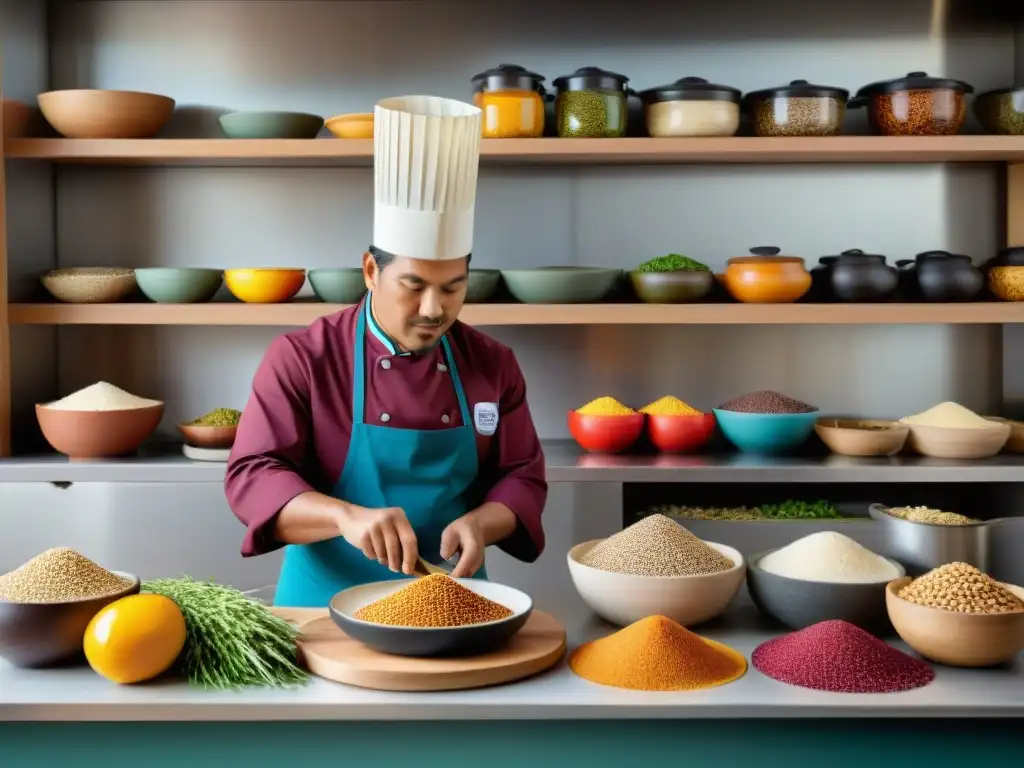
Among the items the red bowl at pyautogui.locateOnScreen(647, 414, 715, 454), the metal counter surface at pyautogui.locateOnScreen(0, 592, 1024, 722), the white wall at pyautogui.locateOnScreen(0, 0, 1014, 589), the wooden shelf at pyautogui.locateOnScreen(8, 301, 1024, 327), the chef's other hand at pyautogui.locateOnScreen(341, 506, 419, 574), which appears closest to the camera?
the metal counter surface at pyautogui.locateOnScreen(0, 592, 1024, 722)

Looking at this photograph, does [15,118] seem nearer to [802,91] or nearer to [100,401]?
[100,401]

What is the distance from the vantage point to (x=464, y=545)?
185 centimetres

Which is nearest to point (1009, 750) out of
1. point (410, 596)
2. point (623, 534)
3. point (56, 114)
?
point (623, 534)

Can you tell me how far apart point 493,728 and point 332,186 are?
2606mm

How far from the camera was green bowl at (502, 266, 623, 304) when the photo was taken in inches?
132

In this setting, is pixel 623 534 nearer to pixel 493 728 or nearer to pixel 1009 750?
pixel 493 728

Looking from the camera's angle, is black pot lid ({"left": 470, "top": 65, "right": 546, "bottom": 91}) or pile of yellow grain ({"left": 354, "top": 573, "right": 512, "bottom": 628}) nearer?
pile of yellow grain ({"left": 354, "top": 573, "right": 512, "bottom": 628})

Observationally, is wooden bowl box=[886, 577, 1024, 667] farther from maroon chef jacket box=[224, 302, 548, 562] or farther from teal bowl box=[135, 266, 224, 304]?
teal bowl box=[135, 266, 224, 304]

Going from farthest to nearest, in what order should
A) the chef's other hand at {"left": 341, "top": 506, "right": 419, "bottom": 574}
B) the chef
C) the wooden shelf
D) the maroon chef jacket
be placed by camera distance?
the wooden shelf
the maroon chef jacket
the chef
the chef's other hand at {"left": 341, "top": 506, "right": 419, "bottom": 574}

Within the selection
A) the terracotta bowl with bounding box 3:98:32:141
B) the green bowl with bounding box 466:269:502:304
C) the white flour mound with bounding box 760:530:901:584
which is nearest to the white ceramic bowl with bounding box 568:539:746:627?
the white flour mound with bounding box 760:530:901:584

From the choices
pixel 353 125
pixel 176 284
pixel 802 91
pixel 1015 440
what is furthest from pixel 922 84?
pixel 176 284

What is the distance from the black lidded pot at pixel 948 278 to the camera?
3.34 metres

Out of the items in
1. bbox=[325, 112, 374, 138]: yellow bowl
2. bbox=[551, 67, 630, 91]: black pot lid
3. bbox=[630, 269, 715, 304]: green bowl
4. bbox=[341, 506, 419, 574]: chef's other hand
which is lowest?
bbox=[341, 506, 419, 574]: chef's other hand

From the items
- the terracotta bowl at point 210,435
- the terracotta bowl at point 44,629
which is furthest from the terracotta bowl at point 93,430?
the terracotta bowl at point 44,629
